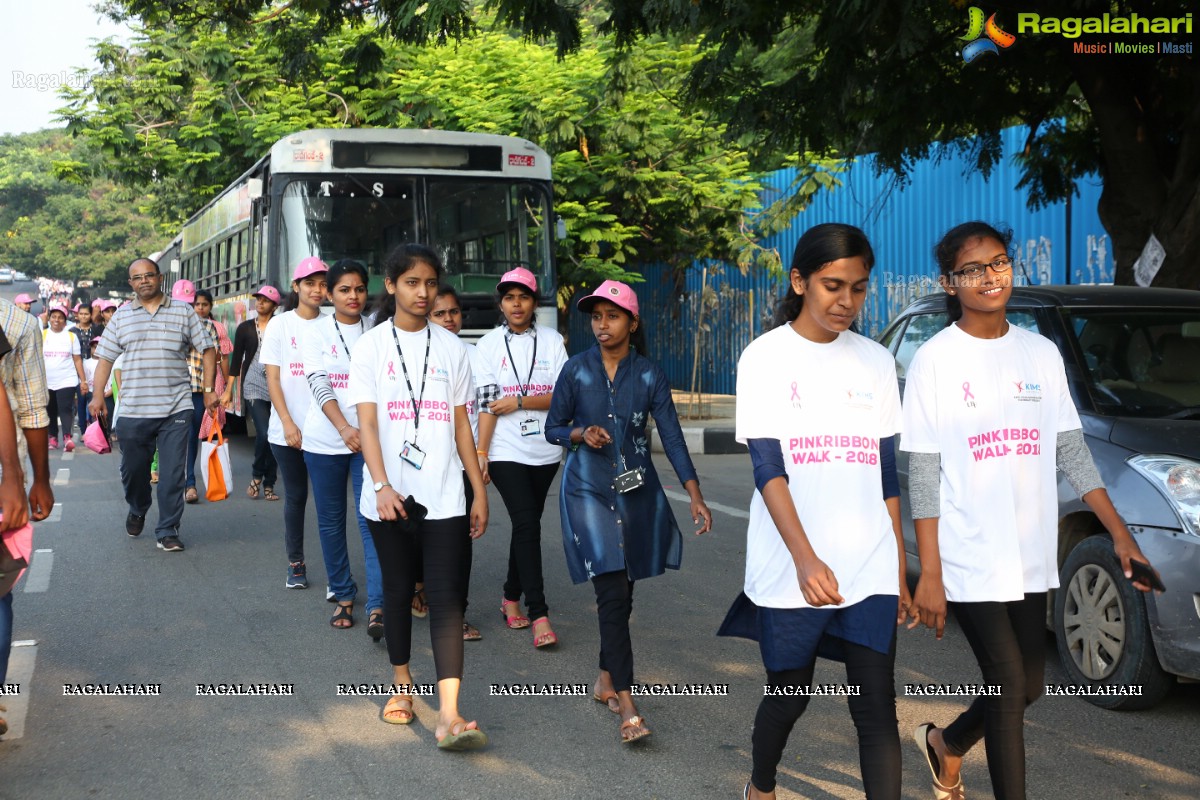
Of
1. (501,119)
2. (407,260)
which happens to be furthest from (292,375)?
(501,119)

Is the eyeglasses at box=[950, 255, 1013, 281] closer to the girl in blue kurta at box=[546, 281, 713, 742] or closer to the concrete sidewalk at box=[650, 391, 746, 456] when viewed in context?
the girl in blue kurta at box=[546, 281, 713, 742]

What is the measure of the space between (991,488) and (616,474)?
1.71 m

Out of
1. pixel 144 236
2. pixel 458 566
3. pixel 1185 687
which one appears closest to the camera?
pixel 458 566

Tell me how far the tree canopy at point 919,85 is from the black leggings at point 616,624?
4.19 metres

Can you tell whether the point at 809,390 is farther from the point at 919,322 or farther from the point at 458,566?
the point at 919,322

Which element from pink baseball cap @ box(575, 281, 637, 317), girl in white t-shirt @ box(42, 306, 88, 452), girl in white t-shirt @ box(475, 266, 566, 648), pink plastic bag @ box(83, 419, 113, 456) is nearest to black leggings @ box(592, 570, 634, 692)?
pink baseball cap @ box(575, 281, 637, 317)

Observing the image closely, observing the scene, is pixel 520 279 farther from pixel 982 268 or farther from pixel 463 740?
pixel 982 268

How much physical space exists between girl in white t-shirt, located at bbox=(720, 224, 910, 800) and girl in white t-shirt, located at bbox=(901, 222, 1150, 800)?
10 centimetres

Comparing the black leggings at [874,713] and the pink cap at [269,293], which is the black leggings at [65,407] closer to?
the pink cap at [269,293]

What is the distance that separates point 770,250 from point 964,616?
1593 centimetres

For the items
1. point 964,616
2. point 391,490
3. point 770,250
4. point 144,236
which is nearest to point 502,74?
point 770,250

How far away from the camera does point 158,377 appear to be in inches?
331

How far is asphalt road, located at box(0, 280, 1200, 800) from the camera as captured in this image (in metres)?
4.17

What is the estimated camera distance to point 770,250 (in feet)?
62.4
